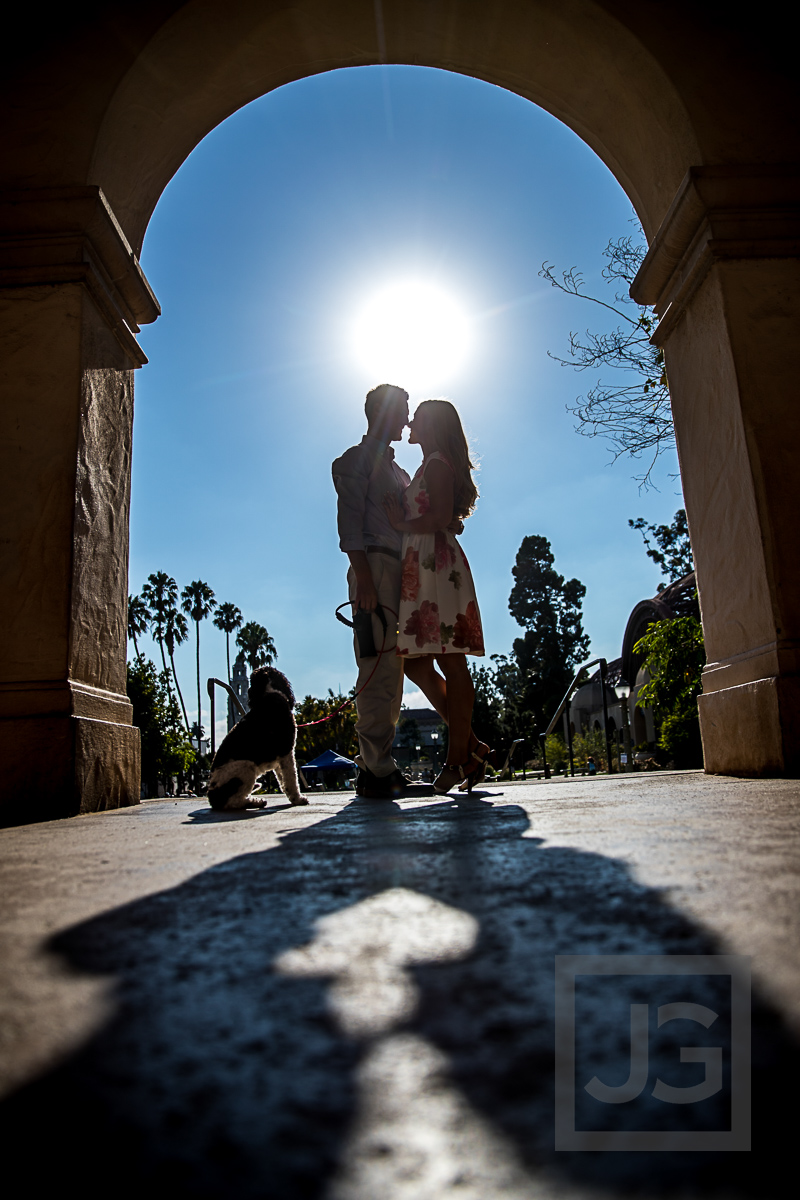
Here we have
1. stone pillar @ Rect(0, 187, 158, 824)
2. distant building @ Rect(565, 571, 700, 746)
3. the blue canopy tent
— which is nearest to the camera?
stone pillar @ Rect(0, 187, 158, 824)

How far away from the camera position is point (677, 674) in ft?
23.4

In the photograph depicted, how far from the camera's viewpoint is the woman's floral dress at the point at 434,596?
357cm

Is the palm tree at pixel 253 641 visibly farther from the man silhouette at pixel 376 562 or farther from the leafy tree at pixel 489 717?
the man silhouette at pixel 376 562

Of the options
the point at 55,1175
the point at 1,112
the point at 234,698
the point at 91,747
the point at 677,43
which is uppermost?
the point at 677,43

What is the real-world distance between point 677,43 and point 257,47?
2.54 m

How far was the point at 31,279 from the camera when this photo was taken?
3805 mm

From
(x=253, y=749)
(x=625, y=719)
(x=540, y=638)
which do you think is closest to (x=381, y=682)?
(x=253, y=749)

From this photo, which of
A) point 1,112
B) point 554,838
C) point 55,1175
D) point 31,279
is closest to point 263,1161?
point 55,1175

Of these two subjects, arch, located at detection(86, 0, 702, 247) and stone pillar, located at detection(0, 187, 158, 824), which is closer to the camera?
stone pillar, located at detection(0, 187, 158, 824)

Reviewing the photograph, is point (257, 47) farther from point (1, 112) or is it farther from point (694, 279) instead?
point (694, 279)

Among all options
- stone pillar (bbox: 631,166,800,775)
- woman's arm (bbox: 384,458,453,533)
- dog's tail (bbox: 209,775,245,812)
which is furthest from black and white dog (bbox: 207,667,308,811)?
stone pillar (bbox: 631,166,800,775)

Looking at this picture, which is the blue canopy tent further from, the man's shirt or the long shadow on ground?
the long shadow on ground

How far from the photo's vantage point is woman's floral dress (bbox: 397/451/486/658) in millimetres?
3568

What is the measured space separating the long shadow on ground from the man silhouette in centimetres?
257
